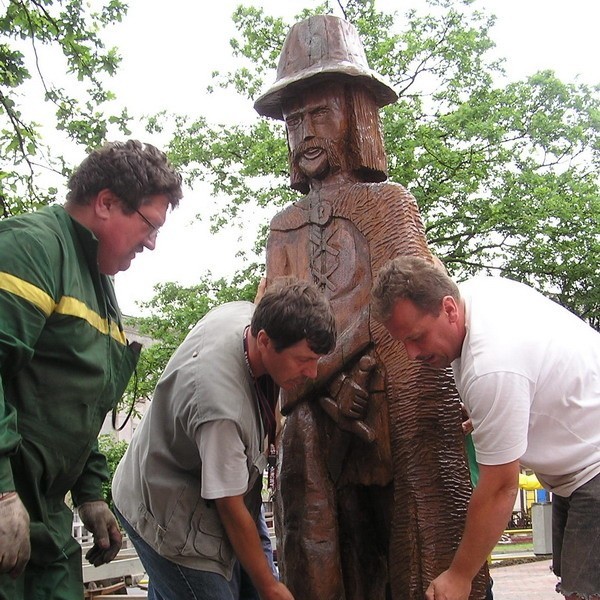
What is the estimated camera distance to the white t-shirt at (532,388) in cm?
267

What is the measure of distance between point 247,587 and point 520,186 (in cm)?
1371

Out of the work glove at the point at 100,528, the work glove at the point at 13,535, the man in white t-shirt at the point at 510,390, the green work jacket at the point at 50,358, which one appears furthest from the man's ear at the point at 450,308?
the work glove at the point at 13,535

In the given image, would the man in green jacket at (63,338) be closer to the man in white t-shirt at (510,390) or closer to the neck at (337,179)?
the man in white t-shirt at (510,390)

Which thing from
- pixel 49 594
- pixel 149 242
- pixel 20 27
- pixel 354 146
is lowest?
pixel 49 594

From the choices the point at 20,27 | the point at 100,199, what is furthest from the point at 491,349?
the point at 20,27

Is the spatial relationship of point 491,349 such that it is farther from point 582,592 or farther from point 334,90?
point 334,90

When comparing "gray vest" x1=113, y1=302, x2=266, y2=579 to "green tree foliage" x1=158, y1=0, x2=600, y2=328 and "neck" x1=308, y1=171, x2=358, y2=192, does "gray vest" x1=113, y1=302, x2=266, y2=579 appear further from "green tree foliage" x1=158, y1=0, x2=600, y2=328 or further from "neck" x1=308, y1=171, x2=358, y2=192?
"green tree foliage" x1=158, y1=0, x2=600, y2=328

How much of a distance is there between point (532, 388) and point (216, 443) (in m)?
1.06

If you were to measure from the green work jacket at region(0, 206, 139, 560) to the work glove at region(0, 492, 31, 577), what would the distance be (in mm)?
76

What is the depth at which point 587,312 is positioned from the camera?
17.5 meters

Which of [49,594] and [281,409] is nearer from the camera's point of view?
[49,594]

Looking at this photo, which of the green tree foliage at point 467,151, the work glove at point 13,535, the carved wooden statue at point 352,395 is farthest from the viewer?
the green tree foliage at point 467,151

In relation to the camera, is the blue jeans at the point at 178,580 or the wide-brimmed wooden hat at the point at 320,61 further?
the wide-brimmed wooden hat at the point at 320,61

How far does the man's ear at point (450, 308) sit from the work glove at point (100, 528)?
55.3 inches
